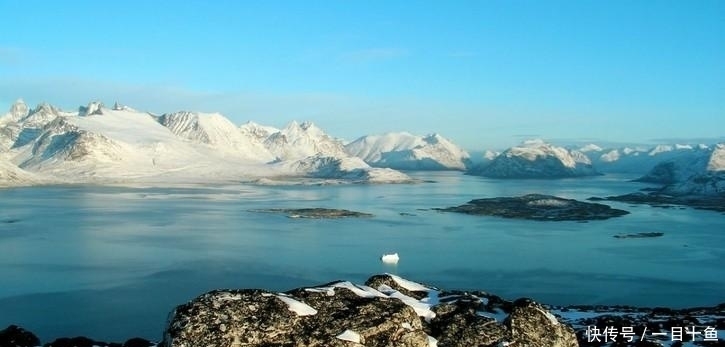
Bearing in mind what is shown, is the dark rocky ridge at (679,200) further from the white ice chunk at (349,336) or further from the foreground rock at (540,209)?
the white ice chunk at (349,336)

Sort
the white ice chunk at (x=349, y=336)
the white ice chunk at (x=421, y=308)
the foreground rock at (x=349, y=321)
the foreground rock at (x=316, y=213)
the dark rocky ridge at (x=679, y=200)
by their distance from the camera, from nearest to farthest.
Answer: the foreground rock at (x=349, y=321) < the white ice chunk at (x=349, y=336) < the white ice chunk at (x=421, y=308) < the foreground rock at (x=316, y=213) < the dark rocky ridge at (x=679, y=200)

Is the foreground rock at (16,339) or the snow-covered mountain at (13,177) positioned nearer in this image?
the foreground rock at (16,339)

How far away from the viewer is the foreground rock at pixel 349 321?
1013cm

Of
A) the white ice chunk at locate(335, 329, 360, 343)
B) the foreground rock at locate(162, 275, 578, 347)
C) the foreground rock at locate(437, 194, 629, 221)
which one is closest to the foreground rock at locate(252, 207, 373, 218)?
the foreground rock at locate(437, 194, 629, 221)

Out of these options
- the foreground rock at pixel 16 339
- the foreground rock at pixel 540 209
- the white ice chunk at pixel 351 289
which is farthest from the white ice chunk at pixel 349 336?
the foreground rock at pixel 540 209

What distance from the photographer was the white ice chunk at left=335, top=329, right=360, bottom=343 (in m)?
10.6

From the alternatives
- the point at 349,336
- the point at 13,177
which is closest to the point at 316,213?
the point at 349,336

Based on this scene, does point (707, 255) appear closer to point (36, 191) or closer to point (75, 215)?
point (75, 215)

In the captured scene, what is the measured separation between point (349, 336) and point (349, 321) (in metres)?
0.39

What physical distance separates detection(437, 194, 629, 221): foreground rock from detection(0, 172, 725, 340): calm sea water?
5.53 metres

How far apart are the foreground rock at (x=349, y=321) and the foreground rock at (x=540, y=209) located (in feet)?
315

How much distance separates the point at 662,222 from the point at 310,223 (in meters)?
55.4

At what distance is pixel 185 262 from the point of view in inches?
2260

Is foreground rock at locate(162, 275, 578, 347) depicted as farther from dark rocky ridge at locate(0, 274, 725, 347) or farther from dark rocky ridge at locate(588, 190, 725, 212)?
dark rocky ridge at locate(588, 190, 725, 212)
